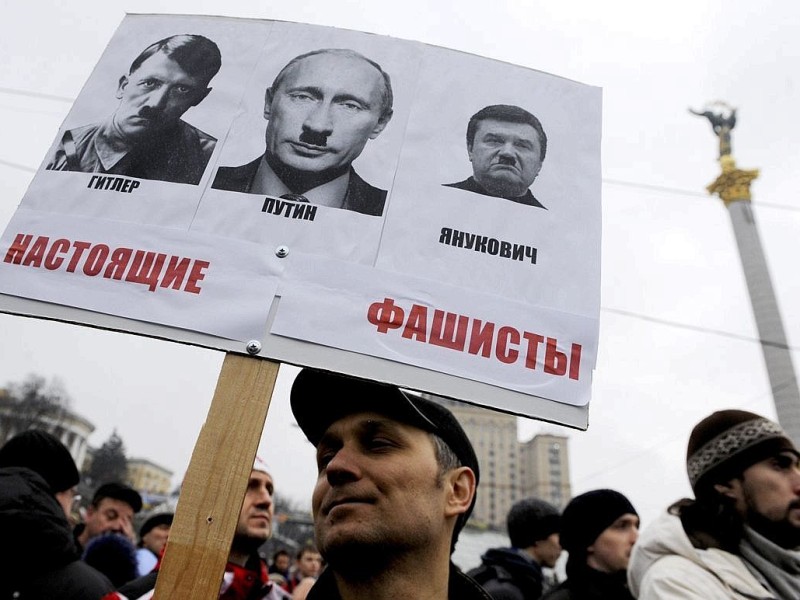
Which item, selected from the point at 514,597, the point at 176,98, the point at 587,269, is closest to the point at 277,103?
the point at 176,98

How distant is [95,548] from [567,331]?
3.74 meters

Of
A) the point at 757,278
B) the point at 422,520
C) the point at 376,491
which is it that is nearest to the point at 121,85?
the point at 376,491

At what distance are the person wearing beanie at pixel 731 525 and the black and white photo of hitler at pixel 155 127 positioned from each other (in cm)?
218

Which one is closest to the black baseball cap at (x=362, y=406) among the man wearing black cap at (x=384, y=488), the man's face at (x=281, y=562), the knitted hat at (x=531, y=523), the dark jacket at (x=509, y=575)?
the man wearing black cap at (x=384, y=488)

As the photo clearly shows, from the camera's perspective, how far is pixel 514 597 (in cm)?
328

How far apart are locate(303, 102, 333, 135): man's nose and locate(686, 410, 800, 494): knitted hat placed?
1.95 metres

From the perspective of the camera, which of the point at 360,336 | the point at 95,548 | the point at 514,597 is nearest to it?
the point at 360,336

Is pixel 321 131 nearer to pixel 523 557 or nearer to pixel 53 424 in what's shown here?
pixel 523 557

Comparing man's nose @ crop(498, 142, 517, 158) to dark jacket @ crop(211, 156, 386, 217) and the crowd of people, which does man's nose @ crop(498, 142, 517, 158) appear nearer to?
dark jacket @ crop(211, 156, 386, 217)

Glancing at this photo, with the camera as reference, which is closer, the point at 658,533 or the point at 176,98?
the point at 176,98

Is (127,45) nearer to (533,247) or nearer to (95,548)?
(533,247)

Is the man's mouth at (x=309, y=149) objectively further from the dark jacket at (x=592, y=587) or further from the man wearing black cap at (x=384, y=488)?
the dark jacket at (x=592, y=587)

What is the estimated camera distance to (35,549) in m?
2.35

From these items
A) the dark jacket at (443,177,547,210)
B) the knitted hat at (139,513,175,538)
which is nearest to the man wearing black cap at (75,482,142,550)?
the knitted hat at (139,513,175,538)
